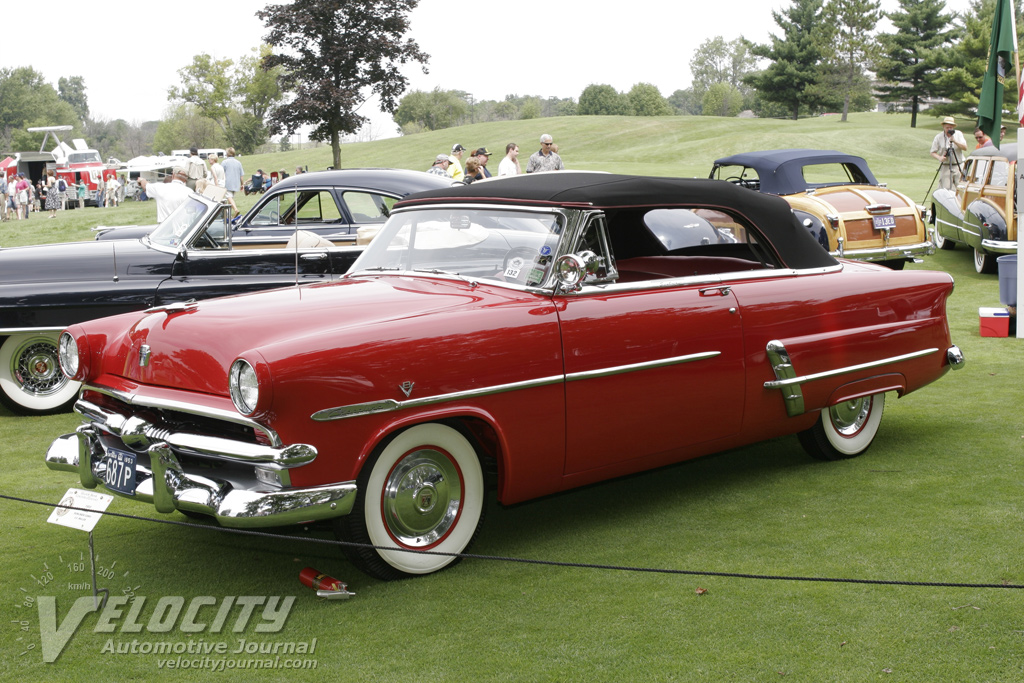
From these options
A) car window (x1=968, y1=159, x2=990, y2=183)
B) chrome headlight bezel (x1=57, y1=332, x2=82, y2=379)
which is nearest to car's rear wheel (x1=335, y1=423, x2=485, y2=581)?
chrome headlight bezel (x1=57, y1=332, x2=82, y2=379)

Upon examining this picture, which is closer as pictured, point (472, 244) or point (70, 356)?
point (70, 356)

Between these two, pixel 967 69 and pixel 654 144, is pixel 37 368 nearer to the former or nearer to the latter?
pixel 654 144

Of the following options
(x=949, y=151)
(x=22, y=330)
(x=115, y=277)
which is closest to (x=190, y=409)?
(x=22, y=330)

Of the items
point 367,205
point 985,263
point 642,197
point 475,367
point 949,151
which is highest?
point 949,151

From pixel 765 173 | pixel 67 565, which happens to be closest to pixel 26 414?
pixel 67 565

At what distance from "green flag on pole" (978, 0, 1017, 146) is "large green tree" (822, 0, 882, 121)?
198 ft

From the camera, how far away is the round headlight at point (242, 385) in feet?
11.2

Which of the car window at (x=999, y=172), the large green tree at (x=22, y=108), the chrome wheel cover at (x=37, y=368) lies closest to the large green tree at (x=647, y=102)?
the large green tree at (x=22, y=108)

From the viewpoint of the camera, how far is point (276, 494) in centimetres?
341

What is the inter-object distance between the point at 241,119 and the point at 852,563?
83.6 m

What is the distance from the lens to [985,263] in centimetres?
1312

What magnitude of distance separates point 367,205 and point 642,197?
5370mm

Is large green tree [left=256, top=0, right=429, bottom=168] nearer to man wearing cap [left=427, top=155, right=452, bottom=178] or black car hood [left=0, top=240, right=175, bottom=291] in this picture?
man wearing cap [left=427, top=155, right=452, bottom=178]

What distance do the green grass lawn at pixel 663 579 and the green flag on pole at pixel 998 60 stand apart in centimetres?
401
